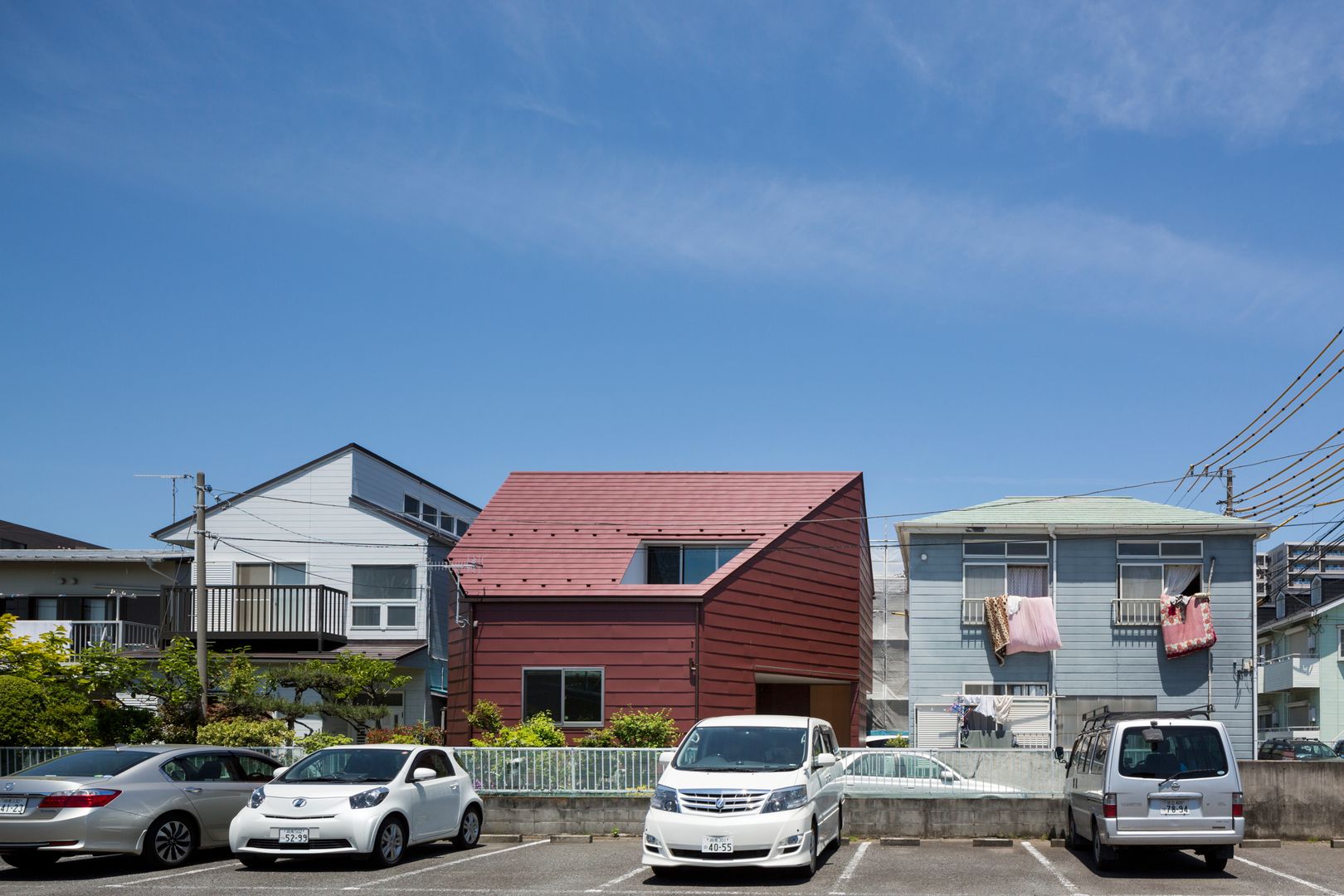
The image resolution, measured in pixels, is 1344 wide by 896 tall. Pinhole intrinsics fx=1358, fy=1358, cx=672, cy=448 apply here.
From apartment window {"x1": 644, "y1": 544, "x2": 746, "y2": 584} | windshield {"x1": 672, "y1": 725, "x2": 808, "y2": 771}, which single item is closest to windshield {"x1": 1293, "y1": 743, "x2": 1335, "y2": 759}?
apartment window {"x1": 644, "y1": 544, "x2": 746, "y2": 584}

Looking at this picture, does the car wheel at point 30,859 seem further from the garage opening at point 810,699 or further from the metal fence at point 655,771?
the garage opening at point 810,699

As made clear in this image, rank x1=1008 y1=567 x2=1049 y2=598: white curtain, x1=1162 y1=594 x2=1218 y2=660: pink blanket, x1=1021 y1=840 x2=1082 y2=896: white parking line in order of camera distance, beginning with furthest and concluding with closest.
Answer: x1=1008 y1=567 x2=1049 y2=598: white curtain → x1=1162 y1=594 x2=1218 y2=660: pink blanket → x1=1021 y1=840 x2=1082 y2=896: white parking line

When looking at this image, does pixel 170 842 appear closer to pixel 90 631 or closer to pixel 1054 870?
pixel 1054 870

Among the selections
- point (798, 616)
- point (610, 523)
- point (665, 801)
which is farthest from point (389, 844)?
point (798, 616)

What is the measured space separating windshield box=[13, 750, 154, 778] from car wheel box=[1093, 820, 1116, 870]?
10943 millimetres

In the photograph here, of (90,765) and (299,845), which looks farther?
(90,765)

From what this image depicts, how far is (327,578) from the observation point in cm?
3462

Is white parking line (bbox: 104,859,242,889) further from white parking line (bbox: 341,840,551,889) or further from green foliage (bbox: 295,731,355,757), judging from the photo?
green foliage (bbox: 295,731,355,757)

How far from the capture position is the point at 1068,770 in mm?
17516

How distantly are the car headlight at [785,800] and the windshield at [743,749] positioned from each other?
543 mm

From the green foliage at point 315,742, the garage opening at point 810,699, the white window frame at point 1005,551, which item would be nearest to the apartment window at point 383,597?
the garage opening at point 810,699

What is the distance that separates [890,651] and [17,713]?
123 ft

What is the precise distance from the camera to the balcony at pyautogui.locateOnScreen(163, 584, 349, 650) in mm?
32469

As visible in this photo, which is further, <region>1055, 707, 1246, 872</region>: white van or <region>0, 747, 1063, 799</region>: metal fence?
<region>0, 747, 1063, 799</region>: metal fence
